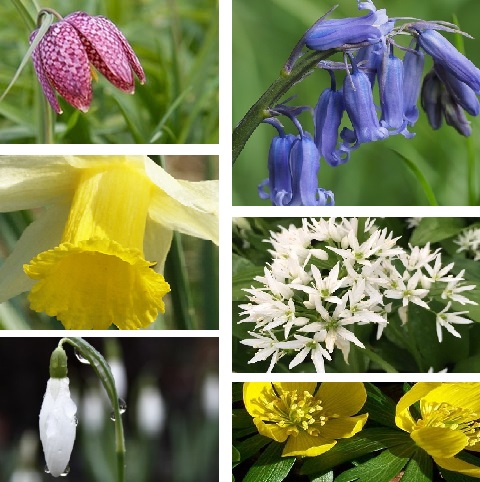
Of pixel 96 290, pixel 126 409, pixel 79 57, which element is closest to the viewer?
pixel 79 57

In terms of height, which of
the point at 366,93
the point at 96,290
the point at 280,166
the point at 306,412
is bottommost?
the point at 306,412

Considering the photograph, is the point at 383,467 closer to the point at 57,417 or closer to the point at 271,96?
the point at 57,417

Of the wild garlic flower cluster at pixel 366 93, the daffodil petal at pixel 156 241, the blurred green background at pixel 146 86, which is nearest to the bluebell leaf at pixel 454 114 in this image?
→ the wild garlic flower cluster at pixel 366 93

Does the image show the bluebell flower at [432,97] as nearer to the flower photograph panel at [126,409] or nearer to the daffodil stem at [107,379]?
the flower photograph panel at [126,409]

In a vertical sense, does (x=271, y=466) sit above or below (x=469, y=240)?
below

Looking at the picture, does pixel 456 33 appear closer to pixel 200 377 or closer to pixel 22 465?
pixel 200 377

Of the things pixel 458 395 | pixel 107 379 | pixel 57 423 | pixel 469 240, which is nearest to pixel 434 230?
pixel 469 240
